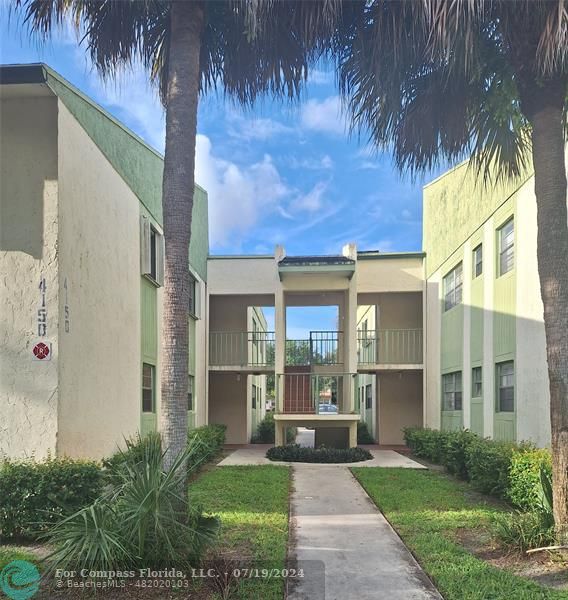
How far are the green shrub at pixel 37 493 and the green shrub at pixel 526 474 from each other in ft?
17.7

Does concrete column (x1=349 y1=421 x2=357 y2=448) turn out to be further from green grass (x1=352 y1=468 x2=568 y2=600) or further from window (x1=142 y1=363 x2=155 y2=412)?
window (x1=142 y1=363 x2=155 y2=412)

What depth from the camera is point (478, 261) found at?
14477mm

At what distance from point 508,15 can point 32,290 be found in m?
6.66

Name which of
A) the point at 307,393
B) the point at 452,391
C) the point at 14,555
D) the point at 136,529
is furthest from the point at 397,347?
the point at 136,529

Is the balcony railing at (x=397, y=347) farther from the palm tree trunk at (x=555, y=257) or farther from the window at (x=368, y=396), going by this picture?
the palm tree trunk at (x=555, y=257)

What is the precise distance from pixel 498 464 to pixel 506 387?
12.6 feet

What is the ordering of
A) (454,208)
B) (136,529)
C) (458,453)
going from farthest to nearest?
(454,208) → (458,453) → (136,529)

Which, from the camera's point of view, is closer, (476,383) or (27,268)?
(27,268)

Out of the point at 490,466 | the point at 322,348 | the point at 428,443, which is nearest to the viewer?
the point at 490,466

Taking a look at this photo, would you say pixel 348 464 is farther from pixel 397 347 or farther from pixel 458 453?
pixel 397 347

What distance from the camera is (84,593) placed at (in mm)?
4750

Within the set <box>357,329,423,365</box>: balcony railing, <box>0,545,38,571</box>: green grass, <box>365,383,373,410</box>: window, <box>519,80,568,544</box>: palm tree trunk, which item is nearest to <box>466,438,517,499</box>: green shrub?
<box>519,80,568,544</box>: palm tree trunk

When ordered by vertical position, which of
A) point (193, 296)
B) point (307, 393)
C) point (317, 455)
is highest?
point (193, 296)

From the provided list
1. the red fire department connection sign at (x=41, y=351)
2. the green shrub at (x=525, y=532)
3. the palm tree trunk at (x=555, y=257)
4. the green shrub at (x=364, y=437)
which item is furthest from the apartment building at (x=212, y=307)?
the green shrub at (x=525, y=532)
